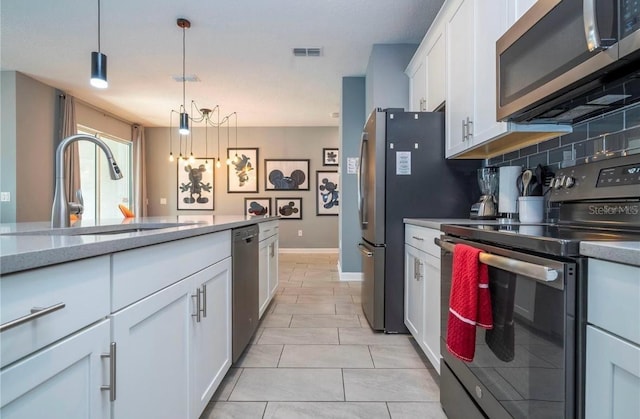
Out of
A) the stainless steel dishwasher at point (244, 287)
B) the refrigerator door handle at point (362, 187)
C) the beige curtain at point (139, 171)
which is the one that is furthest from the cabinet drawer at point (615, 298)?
the beige curtain at point (139, 171)

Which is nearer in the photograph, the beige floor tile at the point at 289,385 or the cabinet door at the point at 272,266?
the beige floor tile at the point at 289,385

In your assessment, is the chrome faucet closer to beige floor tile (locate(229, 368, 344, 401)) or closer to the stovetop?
beige floor tile (locate(229, 368, 344, 401))

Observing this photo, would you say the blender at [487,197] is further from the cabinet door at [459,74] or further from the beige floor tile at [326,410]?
the beige floor tile at [326,410]

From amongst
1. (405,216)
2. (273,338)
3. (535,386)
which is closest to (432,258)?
(405,216)

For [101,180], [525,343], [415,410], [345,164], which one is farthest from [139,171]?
[525,343]

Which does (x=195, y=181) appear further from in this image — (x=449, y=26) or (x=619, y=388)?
(x=619, y=388)

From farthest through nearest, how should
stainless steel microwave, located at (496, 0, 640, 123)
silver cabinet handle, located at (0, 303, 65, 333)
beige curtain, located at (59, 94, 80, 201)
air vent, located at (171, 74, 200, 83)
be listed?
beige curtain, located at (59, 94, 80, 201) → air vent, located at (171, 74, 200, 83) → stainless steel microwave, located at (496, 0, 640, 123) → silver cabinet handle, located at (0, 303, 65, 333)

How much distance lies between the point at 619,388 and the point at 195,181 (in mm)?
7284

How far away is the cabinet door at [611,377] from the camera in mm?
620

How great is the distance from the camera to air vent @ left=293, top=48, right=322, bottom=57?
11.9 feet

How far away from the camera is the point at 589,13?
917 mm

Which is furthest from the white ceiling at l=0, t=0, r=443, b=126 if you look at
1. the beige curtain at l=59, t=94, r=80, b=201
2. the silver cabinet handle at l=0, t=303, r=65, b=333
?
the silver cabinet handle at l=0, t=303, r=65, b=333

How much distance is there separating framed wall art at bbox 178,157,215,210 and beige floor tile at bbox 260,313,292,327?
481 cm

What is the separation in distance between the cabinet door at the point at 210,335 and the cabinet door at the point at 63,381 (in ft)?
1.64
